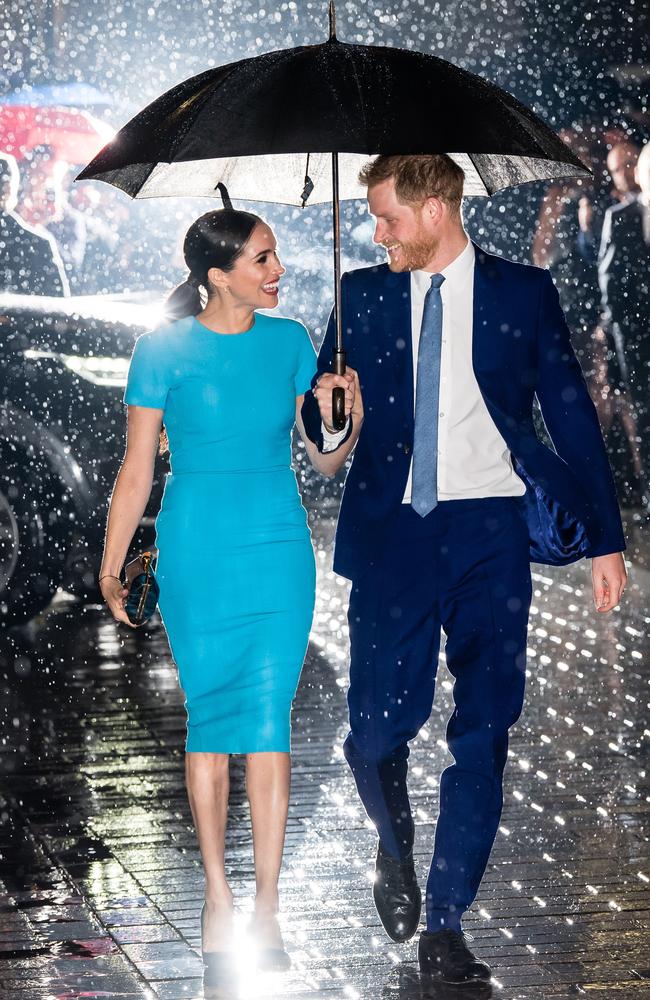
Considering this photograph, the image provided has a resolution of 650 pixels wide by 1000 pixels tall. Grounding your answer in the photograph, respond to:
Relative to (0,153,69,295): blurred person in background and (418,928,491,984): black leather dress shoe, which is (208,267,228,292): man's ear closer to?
(418,928,491,984): black leather dress shoe

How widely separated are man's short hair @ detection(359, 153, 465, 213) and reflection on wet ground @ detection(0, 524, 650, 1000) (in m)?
1.90

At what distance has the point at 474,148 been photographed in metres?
4.29

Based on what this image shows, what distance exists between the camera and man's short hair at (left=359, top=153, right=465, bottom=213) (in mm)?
4578

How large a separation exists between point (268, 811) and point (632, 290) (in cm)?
1265

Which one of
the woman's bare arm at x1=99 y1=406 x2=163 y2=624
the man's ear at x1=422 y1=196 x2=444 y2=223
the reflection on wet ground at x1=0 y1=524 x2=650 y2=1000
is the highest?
the man's ear at x1=422 y1=196 x2=444 y2=223

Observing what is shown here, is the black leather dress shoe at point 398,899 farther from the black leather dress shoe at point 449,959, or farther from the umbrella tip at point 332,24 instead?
the umbrella tip at point 332,24

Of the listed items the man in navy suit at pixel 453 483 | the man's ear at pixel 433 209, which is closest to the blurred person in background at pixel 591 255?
the man in navy suit at pixel 453 483

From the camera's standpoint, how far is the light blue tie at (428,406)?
4574 millimetres

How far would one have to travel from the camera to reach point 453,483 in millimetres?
4598

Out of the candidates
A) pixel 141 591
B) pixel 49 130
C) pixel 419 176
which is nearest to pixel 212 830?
pixel 141 591

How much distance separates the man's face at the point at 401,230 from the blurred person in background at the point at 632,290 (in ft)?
30.7

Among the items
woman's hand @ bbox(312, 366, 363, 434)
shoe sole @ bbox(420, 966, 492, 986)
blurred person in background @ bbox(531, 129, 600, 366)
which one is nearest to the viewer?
shoe sole @ bbox(420, 966, 492, 986)

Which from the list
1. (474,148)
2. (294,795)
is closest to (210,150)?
(474,148)

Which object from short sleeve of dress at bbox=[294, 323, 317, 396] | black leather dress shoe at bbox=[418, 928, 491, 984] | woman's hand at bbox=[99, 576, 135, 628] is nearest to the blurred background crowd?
short sleeve of dress at bbox=[294, 323, 317, 396]
